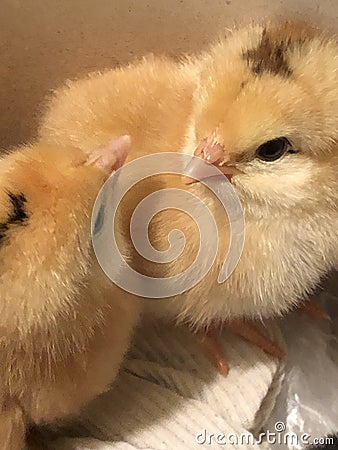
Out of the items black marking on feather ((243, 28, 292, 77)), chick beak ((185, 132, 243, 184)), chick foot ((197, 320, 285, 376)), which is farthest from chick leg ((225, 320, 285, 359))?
black marking on feather ((243, 28, 292, 77))

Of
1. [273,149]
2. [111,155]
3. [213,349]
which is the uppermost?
[273,149]

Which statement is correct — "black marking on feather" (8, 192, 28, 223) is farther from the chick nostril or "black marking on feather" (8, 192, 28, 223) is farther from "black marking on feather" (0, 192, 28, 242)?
the chick nostril

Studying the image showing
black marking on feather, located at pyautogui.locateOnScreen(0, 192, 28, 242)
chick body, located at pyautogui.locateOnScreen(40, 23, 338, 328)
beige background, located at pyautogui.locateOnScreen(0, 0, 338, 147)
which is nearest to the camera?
black marking on feather, located at pyautogui.locateOnScreen(0, 192, 28, 242)

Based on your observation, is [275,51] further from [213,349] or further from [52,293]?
[213,349]

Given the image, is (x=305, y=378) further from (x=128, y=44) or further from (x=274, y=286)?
(x=128, y=44)

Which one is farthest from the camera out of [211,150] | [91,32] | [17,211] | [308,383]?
[308,383]

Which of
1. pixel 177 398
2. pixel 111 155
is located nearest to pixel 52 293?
pixel 111 155
